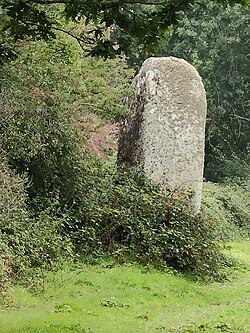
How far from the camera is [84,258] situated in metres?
11.4

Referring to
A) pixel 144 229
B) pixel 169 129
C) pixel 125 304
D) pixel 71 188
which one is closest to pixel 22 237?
pixel 125 304

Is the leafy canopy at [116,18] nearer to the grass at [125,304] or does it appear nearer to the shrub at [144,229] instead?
the grass at [125,304]

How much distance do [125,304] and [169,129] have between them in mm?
5555

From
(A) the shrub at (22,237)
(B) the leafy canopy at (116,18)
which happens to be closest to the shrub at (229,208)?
(A) the shrub at (22,237)

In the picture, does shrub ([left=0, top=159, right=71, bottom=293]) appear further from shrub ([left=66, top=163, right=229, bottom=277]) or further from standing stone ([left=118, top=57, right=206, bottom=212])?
standing stone ([left=118, top=57, right=206, bottom=212])

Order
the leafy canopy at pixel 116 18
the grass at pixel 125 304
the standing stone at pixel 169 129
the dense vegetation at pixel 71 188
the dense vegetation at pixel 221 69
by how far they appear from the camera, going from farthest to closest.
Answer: the dense vegetation at pixel 221 69, the standing stone at pixel 169 129, the dense vegetation at pixel 71 188, the grass at pixel 125 304, the leafy canopy at pixel 116 18

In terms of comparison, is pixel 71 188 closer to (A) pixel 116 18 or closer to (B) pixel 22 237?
(B) pixel 22 237

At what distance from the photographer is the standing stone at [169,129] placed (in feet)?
44.1

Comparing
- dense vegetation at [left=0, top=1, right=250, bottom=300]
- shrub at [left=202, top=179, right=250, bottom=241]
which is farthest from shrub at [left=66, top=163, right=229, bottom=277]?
shrub at [left=202, top=179, right=250, bottom=241]

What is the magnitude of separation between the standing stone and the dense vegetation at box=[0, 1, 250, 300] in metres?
0.46

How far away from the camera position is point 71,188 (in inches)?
488

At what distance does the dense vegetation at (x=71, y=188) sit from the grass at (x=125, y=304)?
61 cm

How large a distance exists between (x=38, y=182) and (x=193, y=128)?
3.56 m

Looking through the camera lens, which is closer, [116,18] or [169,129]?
[116,18]
